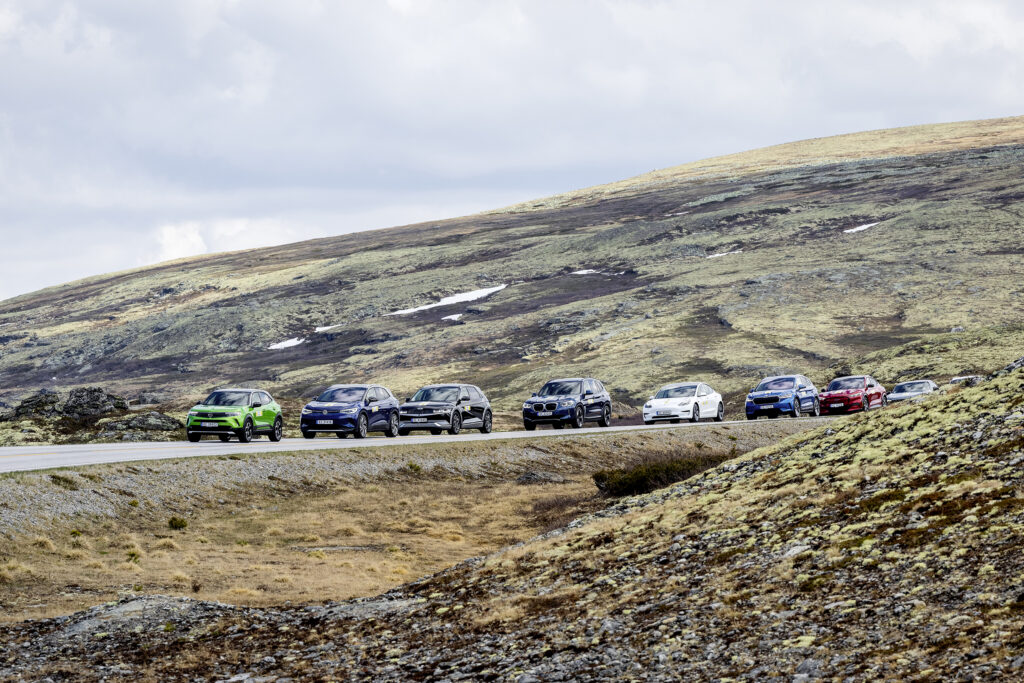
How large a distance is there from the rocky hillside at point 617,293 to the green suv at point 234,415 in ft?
136

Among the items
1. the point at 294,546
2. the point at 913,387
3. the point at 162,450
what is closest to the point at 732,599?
the point at 294,546

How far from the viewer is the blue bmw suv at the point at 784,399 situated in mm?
42531

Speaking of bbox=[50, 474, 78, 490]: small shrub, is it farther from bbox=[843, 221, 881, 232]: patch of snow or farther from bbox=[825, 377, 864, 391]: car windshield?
bbox=[843, 221, 881, 232]: patch of snow

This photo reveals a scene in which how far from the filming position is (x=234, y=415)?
3219 cm

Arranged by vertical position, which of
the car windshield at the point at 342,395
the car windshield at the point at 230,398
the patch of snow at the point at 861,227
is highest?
the patch of snow at the point at 861,227

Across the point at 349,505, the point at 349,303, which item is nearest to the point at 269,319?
the point at 349,303

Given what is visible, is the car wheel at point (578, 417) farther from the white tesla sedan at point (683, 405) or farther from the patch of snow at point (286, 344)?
the patch of snow at point (286, 344)

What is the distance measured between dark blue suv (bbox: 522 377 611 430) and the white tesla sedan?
6.86 ft

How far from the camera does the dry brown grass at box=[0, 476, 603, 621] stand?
53.7 ft

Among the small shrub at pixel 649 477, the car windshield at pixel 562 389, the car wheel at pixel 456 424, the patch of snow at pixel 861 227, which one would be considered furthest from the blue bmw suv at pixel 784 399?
the patch of snow at pixel 861 227

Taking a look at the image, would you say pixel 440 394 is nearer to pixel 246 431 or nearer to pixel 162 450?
pixel 246 431

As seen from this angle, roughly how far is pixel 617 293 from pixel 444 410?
76.3 m

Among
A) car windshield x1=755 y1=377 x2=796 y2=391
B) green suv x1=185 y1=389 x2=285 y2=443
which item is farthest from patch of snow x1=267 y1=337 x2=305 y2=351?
green suv x1=185 y1=389 x2=285 y2=443

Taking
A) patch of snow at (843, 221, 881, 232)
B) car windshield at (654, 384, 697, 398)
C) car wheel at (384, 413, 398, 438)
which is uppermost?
patch of snow at (843, 221, 881, 232)
